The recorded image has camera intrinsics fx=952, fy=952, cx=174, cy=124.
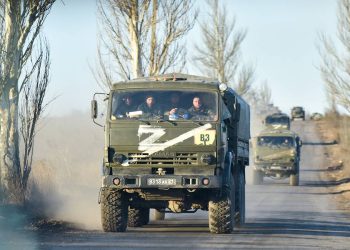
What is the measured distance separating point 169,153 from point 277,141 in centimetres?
2478

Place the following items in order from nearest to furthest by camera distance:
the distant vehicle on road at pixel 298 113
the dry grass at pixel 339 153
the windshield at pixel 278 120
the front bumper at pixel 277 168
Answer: the dry grass at pixel 339 153 < the front bumper at pixel 277 168 < the windshield at pixel 278 120 < the distant vehicle on road at pixel 298 113

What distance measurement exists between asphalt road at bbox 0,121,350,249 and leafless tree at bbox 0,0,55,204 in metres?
3.52

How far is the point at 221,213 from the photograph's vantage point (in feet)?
57.4

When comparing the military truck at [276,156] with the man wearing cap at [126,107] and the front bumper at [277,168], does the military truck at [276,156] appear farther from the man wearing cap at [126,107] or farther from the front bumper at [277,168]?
the man wearing cap at [126,107]

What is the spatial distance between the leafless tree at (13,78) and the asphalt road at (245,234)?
139 inches

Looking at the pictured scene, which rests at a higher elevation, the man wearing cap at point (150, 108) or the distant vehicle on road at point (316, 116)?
the distant vehicle on road at point (316, 116)

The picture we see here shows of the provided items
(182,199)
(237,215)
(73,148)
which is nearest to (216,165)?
(182,199)

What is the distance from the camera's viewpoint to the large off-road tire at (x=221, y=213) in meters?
17.5

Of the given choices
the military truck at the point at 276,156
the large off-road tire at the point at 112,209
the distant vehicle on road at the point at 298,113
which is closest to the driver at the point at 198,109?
the large off-road tire at the point at 112,209

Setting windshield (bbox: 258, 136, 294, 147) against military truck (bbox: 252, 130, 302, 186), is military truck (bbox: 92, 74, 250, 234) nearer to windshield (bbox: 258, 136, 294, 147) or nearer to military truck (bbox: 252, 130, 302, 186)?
military truck (bbox: 252, 130, 302, 186)

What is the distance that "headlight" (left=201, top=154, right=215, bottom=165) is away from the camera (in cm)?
1703

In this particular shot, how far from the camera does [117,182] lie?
17156mm

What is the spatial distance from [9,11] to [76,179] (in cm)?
1214

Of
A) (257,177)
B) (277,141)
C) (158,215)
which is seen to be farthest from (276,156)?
(158,215)
